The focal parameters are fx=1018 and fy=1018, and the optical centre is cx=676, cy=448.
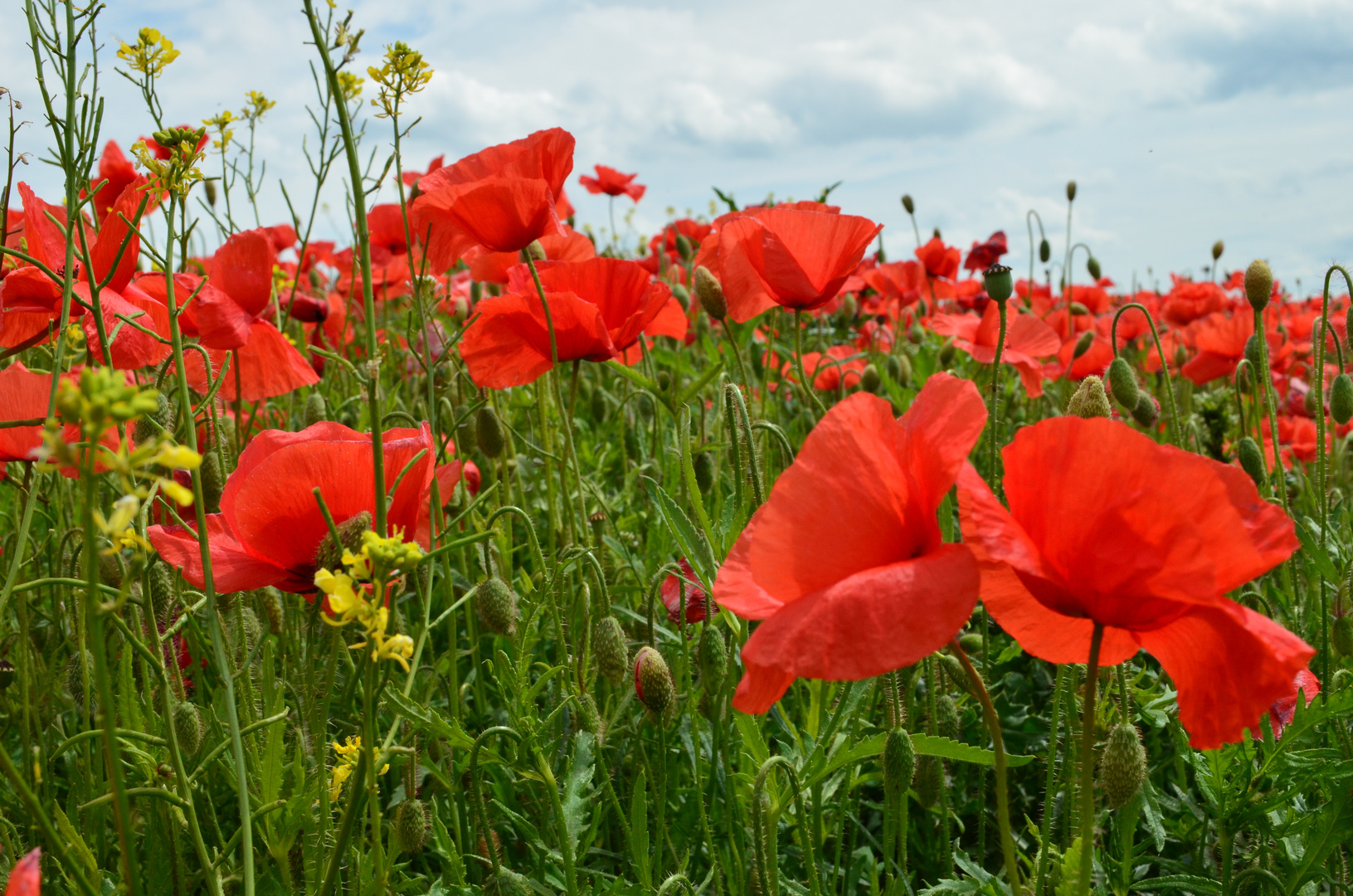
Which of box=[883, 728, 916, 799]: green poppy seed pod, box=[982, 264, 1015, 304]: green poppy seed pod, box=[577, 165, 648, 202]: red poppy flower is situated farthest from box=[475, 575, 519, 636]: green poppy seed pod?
box=[577, 165, 648, 202]: red poppy flower

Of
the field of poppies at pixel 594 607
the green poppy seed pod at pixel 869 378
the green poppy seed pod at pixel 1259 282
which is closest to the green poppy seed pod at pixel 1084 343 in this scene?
the field of poppies at pixel 594 607

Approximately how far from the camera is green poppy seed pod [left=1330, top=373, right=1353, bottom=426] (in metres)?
1.96

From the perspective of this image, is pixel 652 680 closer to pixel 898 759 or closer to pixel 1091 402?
pixel 898 759

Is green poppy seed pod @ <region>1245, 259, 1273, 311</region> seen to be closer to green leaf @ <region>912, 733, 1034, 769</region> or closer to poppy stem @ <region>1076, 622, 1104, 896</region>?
green leaf @ <region>912, 733, 1034, 769</region>

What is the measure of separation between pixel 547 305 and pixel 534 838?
0.87 m

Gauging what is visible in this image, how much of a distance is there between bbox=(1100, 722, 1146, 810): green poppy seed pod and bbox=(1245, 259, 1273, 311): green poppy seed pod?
3.71 feet

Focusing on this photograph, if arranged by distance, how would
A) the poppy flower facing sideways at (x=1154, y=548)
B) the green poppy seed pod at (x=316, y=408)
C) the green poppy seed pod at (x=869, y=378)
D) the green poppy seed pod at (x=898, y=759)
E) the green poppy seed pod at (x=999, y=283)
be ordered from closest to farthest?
the poppy flower facing sideways at (x=1154, y=548)
the green poppy seed pod at (x=898, y=759)
the green poppy seed pod at (x=999, y=283)
the green poppy seed pod at (x=316, y=408)
the green poppy seed pod at (x=869, y=378)

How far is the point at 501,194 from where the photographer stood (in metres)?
1.81

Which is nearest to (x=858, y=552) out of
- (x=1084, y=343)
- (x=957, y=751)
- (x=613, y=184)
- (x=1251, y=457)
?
(x=957, y=751)

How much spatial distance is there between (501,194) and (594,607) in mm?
853

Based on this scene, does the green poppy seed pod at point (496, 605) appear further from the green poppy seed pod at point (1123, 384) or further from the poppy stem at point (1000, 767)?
the green poppy seed pod at point (1123, 384)

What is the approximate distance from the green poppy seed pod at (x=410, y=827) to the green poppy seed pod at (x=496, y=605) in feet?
0.88

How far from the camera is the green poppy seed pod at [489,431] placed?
6.48ft

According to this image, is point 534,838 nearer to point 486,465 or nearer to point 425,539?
point 425,539
